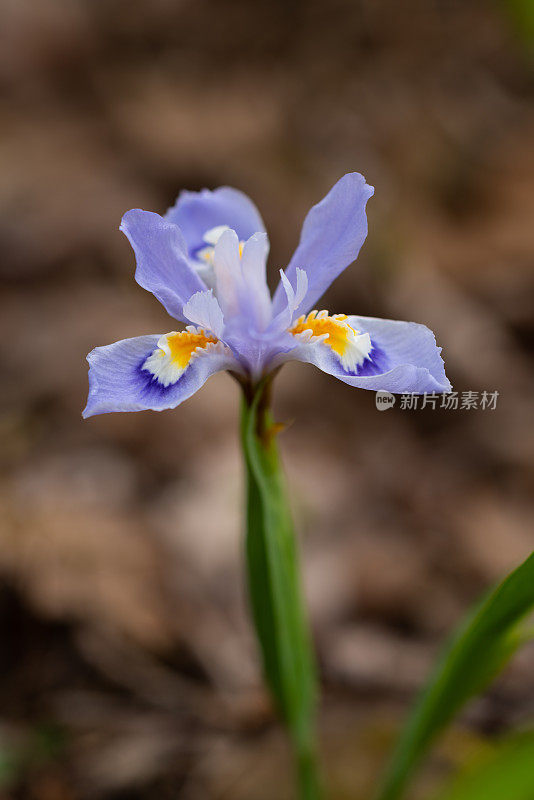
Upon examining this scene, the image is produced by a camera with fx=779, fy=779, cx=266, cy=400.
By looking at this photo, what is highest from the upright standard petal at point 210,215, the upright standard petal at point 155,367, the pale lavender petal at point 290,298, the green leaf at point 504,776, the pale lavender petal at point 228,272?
the upright standard petal at point 210,215

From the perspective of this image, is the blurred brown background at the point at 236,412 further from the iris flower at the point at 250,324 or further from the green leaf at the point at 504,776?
the iris flower at the point at 250,324

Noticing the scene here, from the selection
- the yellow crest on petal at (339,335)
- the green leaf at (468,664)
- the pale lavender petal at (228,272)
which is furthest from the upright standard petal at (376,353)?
the green leaf at (468,664)

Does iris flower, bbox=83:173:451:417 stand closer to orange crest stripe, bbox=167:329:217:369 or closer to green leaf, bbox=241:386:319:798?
orange crest stripe, bbox=167:329:217:369

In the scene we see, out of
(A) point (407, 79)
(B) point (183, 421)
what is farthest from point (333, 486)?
(A) point (407, 79)

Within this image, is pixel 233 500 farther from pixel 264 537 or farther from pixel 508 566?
pixel 264 537

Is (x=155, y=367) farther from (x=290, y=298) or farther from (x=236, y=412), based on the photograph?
(x=236, y=412)

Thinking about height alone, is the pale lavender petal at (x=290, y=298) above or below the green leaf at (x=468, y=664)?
above

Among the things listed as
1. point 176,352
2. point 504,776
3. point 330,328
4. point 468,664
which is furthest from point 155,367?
point 504,776

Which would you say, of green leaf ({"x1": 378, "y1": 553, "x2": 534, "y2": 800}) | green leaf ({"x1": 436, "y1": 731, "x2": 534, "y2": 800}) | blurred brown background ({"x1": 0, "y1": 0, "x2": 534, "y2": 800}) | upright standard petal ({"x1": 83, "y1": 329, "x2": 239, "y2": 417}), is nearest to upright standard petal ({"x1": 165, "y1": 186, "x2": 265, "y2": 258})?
upright standard petal ({"x1": 83, "y1": 329, "x2": 239, "y2": 417})
